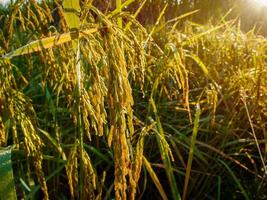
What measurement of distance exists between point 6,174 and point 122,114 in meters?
0.37

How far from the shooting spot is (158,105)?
5.92ft

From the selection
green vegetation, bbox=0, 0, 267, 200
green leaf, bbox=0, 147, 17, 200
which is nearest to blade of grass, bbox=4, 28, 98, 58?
green vegetation, bbox=0, 0, 267, 200

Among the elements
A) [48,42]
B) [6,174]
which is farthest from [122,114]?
[6,174]

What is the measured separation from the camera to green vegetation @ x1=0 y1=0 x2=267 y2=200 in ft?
2.36

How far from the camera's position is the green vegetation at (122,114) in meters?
0.72

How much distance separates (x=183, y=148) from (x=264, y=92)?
0.37 metres

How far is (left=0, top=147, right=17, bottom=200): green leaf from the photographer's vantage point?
3.03 feet

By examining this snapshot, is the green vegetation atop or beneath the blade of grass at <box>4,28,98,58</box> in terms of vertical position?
beneath

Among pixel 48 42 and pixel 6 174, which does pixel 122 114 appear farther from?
pixel 6 174

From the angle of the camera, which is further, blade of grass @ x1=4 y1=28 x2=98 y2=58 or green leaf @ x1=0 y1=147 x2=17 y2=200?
green leaf @ x1=0 y1=147 x2=17 y2=200

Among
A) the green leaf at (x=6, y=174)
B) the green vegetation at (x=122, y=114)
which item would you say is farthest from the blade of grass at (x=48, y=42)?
the green leaf at (x=6, y=174)

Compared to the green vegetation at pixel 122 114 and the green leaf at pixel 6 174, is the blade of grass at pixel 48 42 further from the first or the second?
the green leaf at pixel 6 174

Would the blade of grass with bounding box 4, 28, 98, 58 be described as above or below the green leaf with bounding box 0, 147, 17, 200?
above

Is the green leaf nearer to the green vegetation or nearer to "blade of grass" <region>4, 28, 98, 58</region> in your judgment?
the green vegetation
